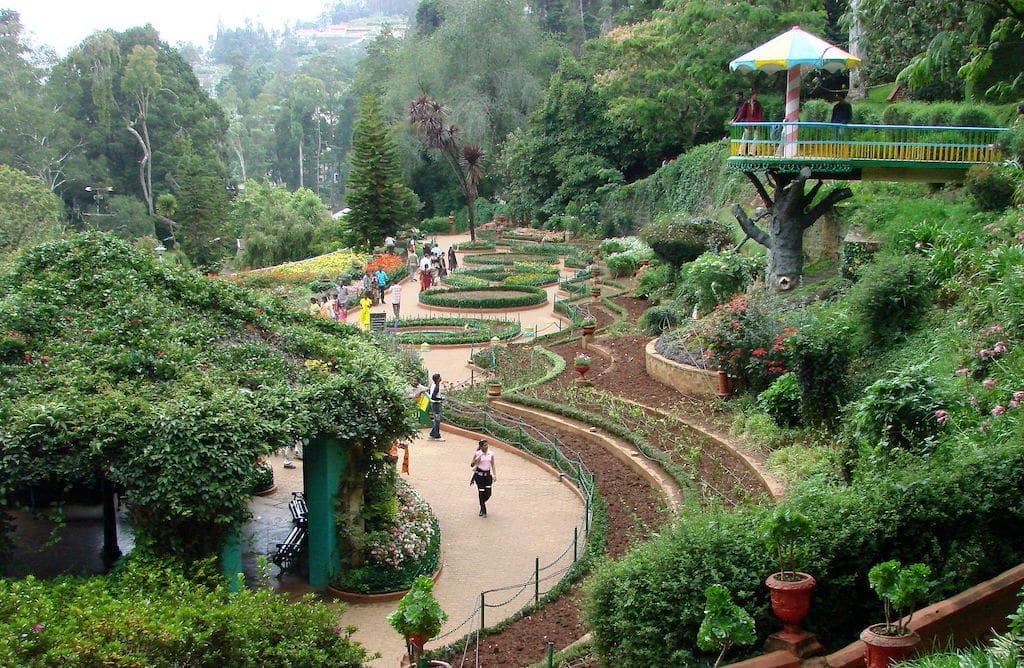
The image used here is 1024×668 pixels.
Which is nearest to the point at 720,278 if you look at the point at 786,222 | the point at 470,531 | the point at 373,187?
the point at 786,222

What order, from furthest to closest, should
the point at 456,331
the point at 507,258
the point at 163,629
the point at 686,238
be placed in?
the point at 507,258 < the point at 456,331 < the point at 686,238 < the point at 163,629

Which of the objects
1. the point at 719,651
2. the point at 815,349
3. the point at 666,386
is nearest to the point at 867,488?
the point at 719,651

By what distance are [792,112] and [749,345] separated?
551 centimetres

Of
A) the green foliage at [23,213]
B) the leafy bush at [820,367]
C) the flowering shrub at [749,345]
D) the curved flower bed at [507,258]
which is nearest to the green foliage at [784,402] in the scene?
the leafy bush at [820,367]

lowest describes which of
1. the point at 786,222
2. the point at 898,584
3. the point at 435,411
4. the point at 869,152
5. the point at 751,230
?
the point at 435,411

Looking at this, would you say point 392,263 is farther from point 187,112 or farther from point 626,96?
point 187,112

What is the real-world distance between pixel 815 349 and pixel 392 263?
2523cm

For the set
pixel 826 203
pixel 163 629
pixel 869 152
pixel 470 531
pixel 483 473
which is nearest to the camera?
pixel 163 629

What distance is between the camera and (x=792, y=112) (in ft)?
58.0

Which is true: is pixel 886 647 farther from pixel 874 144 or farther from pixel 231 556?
pixel 874 144

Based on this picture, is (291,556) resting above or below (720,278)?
below

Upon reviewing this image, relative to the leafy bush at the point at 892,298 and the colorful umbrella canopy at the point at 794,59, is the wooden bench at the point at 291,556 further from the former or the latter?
the colorful umbrella canopy at the point at 794,59

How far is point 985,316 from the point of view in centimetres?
1180

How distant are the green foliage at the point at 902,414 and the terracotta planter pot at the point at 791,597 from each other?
140 inches
